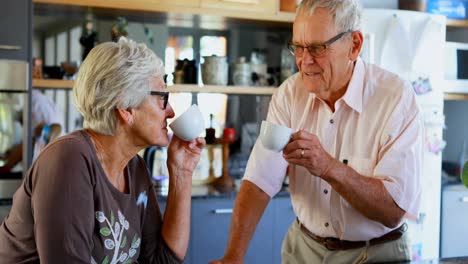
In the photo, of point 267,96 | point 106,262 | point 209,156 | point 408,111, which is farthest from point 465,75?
point 106,262

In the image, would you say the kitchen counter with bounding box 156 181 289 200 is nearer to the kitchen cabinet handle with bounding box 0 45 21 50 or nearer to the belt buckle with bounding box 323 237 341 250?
the kitchen cabinet handle with bounding box 0 45 21 50

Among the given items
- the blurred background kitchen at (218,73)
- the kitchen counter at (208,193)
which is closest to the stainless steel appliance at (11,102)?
the blurred background kitchen at (218,73)

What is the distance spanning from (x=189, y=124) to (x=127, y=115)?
0.53ft

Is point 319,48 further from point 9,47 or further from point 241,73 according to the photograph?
point 241,73

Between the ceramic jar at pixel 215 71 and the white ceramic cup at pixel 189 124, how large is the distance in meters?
1.96

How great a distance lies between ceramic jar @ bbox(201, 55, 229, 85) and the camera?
3482 millimetres

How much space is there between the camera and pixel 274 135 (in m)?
1.40

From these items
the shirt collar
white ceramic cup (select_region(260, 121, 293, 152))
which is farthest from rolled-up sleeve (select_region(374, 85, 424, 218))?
white ceramic cup (select_region(260, 121, 293, 152))

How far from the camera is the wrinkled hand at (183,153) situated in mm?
1643

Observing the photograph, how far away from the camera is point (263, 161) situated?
176cm

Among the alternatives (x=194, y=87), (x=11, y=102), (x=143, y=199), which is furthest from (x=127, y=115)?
(x=194, y=87)

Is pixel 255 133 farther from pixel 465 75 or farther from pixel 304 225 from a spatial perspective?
pixel 304 225

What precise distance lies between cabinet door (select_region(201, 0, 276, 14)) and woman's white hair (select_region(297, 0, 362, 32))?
1.75 m

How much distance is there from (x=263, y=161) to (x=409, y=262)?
1.68 feet
